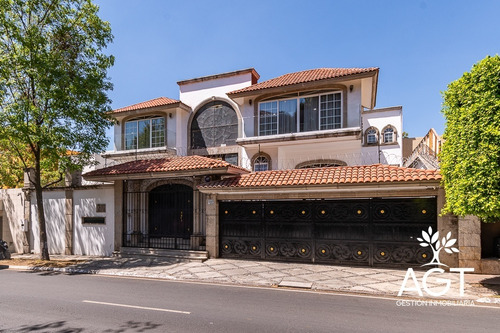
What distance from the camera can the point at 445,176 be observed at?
891 cm

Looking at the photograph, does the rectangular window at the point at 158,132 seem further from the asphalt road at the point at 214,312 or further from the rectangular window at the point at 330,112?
the asphalt road at the point at 214,312

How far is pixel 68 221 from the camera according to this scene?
49.1 feet

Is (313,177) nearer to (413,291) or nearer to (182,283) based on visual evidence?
(413,291)

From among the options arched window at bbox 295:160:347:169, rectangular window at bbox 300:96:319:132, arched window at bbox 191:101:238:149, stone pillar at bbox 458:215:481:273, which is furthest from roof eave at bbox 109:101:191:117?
stone pillar at bbox 458:215:481:273

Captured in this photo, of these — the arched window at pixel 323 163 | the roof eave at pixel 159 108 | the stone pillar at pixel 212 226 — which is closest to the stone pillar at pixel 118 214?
the stone pillar at pixel 212 226

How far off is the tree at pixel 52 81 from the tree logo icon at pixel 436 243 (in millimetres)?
14288

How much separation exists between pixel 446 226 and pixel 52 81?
16287 millimetres

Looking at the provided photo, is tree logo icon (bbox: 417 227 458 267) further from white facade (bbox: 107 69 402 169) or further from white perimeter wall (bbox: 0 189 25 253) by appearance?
white perimeter wall (bbox: 0 189 25 253)

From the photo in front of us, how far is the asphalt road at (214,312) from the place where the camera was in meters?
5.37

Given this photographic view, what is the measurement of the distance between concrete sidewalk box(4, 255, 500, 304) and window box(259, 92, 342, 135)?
8.00 m

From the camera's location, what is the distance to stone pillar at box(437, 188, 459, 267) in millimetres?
9820

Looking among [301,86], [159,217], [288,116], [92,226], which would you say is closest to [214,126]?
[288,116]

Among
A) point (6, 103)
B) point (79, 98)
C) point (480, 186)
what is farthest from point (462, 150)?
point (6, 103)

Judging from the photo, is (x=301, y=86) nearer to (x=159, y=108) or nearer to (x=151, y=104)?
(x=159, y=108)
